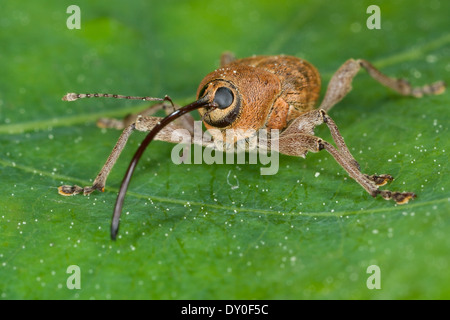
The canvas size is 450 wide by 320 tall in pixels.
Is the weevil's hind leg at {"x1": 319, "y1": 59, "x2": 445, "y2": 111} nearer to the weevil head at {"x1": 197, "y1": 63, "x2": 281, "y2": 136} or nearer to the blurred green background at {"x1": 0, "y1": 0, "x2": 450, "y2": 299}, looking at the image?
the blurred green background at {"x1": 0, "y1": 0, "x2": 450, "y2": 299}

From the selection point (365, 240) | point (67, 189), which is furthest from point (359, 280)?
point (67, 189)

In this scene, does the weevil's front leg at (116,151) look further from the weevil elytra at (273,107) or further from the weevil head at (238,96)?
the weevil head at (238,96)

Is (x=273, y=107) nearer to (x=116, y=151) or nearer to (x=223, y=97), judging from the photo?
(x=223, y=97)

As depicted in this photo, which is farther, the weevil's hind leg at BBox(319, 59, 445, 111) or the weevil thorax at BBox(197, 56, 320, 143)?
the weevil's hind leg at BBox(319, 59, 445, 111)

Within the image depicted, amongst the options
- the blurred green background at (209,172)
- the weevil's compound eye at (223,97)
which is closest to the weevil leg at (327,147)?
the blurred green background at (209,172)

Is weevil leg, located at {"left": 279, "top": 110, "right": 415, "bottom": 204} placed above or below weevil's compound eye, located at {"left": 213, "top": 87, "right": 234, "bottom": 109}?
below

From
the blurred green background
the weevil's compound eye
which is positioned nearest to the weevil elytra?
the weevil's compound eye

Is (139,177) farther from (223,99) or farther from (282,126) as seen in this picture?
(282,126)

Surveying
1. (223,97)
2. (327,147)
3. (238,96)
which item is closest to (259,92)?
(238,96)
